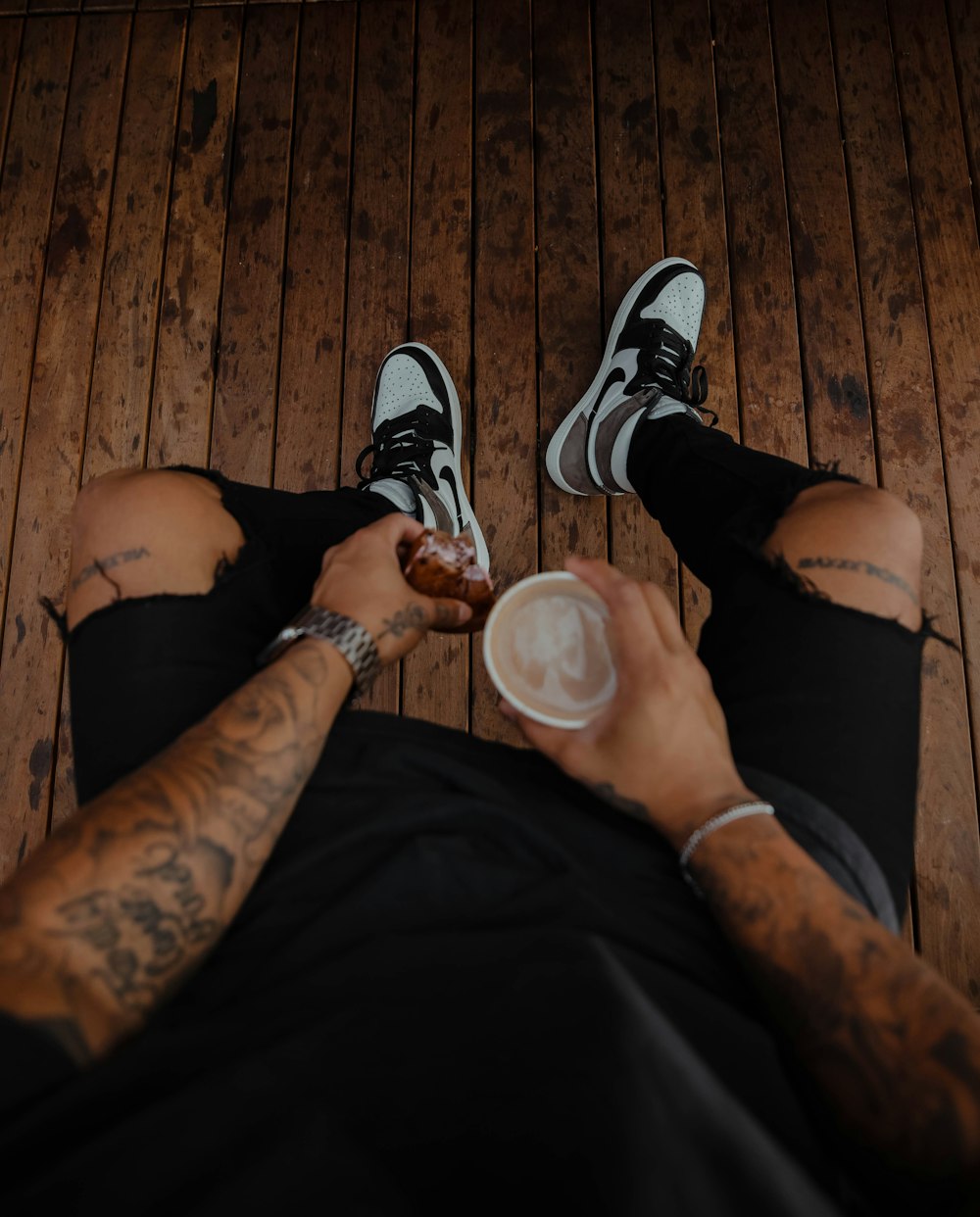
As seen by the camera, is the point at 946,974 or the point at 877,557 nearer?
the point at 877,557

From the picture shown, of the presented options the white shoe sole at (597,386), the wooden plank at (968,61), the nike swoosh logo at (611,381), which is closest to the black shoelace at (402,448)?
the white shoe sole at (597,386)

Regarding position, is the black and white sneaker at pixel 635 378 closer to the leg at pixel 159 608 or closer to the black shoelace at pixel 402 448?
the black shoelace at pixel 402 448

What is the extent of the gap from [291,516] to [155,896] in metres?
0.65

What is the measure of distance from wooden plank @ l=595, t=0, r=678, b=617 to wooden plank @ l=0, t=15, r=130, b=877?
4.09 ft

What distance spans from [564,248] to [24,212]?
1368 mm

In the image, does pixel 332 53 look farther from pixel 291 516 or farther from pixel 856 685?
pixel 856 685

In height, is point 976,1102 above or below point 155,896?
below

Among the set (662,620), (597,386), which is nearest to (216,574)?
(662,620)

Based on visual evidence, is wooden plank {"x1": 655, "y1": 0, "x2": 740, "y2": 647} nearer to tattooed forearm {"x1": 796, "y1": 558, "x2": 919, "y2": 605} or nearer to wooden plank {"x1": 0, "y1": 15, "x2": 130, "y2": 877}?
tattooed forearm {"x1": 796, "y1": 558, "x2": 919, "y2": 605}

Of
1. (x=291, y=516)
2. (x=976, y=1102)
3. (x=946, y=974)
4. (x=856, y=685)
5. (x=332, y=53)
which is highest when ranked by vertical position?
(x=332, y=53)

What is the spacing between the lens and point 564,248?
6.53 ft

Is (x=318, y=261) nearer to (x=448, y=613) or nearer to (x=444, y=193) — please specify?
(x=444, y=193)

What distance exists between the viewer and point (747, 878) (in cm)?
82

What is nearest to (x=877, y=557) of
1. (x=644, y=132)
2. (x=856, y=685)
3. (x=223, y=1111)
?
(x=856, y=685)
